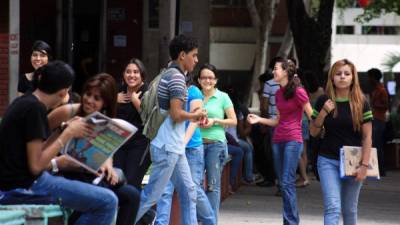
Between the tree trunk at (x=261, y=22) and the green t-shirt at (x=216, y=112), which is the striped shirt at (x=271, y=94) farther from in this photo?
the tree trunk at (x=261, y=22)

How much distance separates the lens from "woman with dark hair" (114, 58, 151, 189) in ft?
29.6

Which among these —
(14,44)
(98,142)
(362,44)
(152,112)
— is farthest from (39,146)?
(362,44)

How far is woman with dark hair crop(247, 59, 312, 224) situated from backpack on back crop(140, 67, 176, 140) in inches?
83.3

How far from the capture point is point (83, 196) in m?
6.57

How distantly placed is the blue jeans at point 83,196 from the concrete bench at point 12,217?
0.23 meters

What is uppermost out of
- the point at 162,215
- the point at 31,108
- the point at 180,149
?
the point at 31,108

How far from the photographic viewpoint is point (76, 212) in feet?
23.1

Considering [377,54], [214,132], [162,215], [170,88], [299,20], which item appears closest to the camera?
[170,88]

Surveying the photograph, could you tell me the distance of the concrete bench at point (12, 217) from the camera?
20.1 feet

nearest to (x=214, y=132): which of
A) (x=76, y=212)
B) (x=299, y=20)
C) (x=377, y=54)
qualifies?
Answer: (x=76, y=212)

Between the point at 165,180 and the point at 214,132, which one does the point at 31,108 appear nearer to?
the point at 165,180

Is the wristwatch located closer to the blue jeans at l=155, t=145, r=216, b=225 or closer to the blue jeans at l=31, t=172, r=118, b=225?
the blue jeans at l=31, t=172, r=118, b=225

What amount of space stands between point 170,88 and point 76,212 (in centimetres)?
165

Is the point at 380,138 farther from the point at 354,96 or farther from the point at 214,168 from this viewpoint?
the point at 354,96
